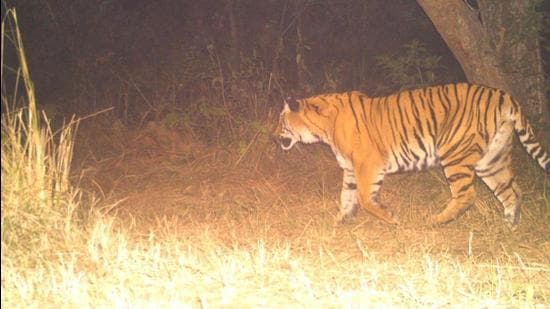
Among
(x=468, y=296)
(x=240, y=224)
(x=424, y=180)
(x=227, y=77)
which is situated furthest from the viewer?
(x=227, y=77)

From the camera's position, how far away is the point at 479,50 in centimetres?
811

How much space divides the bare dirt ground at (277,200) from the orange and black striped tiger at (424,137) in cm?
26

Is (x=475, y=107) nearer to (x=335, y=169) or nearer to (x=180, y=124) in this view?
(x=335, y=169)

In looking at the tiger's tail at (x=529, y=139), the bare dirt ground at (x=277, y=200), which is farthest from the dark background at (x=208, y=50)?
the tiger's tail at (x=529, y=139)

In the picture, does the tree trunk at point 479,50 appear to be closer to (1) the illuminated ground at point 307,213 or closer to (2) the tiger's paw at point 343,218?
(1) the illuminated ground at point 307,213

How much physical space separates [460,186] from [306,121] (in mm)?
1513

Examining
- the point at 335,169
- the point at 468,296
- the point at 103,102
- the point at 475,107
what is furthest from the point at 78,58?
the point at 468,296

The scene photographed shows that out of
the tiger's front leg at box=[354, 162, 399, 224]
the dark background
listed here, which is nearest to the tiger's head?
the tiger's front leg at box=[354, 162, 399, 224]

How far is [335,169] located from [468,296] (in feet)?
14.9

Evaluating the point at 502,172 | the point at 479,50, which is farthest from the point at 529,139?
the point at 479,50

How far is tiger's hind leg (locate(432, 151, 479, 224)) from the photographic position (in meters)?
6.88

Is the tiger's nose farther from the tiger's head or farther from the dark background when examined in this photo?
the dark background

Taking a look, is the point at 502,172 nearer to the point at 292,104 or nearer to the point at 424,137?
the point at 424,137

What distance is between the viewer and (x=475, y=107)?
6973mm
